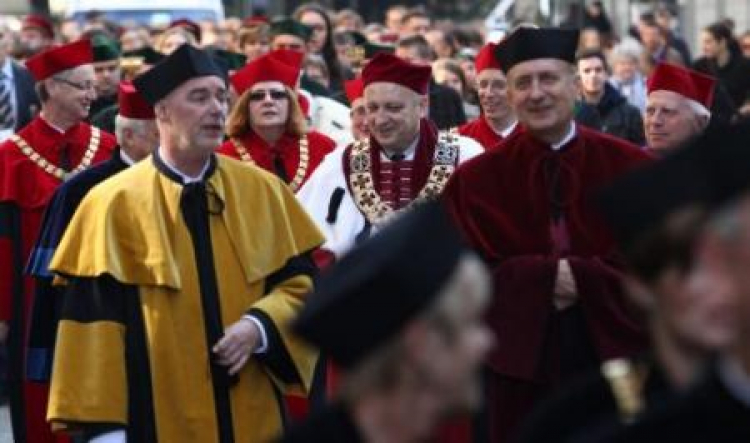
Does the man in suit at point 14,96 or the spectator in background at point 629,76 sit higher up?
the man in suit at point 14,96

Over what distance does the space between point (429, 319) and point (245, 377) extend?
459 cm

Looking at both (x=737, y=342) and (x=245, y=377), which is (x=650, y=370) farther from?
(x=245, y=377)

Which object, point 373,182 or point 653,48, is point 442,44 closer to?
point 653,48

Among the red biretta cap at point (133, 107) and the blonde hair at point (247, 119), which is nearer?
the red biretta cap at point (133, 107)

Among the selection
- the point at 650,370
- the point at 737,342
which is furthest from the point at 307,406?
the point at 737,342

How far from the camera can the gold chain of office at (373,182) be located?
33.2ft

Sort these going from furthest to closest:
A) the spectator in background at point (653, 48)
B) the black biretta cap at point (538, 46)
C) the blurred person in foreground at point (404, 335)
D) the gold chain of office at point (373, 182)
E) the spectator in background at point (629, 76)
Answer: the spectator in background at point (653, 48) < the spectator in background at point (629, 76) < the gold chain of office at point (373, 182) < the black biretta cap at point (538, 46) < the blurred person in foreground at point (404, 335)

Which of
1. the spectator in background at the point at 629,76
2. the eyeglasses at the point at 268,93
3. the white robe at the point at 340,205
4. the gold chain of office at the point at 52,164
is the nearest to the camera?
the white robe at the point at 340,205

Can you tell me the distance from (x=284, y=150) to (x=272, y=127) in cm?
13

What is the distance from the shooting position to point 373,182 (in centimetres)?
1021

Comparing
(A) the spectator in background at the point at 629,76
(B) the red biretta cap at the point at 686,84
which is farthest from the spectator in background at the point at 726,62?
(B) the red biretta cap at the point at 686,84

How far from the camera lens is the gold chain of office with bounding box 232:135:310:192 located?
11766 millimetres

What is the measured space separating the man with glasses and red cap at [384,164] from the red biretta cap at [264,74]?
1.50 meters

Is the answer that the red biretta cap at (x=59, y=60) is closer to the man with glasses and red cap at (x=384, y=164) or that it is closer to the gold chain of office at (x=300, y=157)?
the gold chain of office at (x=300, y=157)
